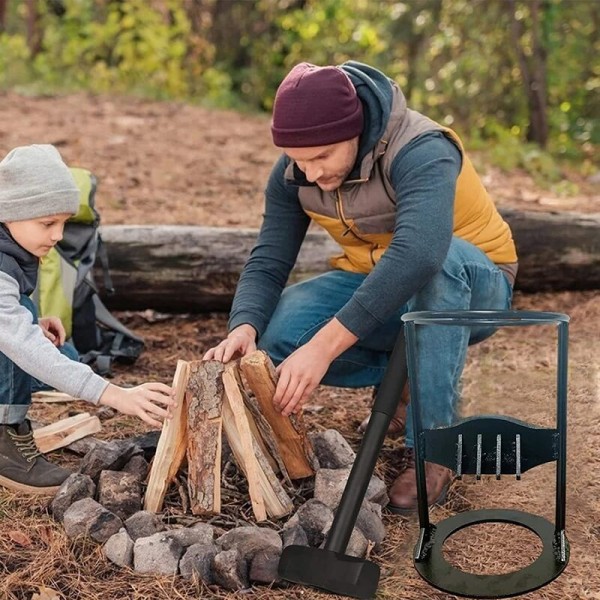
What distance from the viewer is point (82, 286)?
4.07 meters

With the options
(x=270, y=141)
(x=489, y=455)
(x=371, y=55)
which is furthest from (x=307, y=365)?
(x=371, y=55)

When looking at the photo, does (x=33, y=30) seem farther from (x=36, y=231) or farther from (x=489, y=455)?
(x=489, y=455)

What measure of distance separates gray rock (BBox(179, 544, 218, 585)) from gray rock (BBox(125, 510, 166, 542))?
0.16m

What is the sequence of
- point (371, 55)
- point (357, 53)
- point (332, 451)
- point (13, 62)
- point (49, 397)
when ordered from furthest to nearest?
point (357, 53) < point (371, 55) < point (13, 62) < point (49, 397) < point (332, 451)

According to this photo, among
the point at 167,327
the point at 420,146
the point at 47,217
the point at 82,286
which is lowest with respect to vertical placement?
the point at 167,327

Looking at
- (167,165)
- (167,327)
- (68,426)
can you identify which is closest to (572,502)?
(68,426)

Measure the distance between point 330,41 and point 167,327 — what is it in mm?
7402

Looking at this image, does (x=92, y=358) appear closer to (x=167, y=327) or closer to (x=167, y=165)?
(x=167, y=327)

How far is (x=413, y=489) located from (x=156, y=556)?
2.79 ft

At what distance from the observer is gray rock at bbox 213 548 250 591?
242 cm

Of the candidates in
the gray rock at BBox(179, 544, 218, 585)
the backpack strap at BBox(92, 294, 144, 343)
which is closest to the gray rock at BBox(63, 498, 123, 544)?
the gray rock at BBox(179, 544, 218, 585)

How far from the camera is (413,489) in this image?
2.93 meters

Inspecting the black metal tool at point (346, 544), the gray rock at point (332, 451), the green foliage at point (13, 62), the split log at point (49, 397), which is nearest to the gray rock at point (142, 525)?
the black metal tool at point (346, 544)

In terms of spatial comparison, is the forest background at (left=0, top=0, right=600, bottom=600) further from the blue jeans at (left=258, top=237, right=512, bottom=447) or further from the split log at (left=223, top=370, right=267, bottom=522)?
the blue jeans at (left=258, top=237, right=512, bottom=447)
